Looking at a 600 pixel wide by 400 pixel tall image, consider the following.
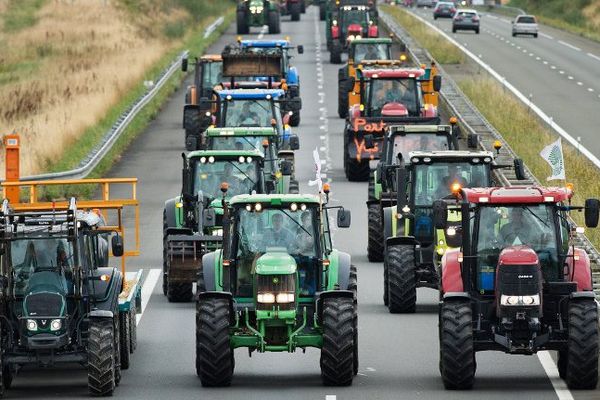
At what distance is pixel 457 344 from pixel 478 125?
29215 millimetres

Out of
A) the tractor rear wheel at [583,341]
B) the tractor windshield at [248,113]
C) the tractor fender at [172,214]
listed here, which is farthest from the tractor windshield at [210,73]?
the tractor rear wheel at [583,341]

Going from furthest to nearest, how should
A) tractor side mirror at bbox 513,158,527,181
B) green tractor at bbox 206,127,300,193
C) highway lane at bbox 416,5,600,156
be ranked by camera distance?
highway lane at bbox 416,5,600,156 < green tractor at bbox 206,127,300,193 < tractor side mirror at bbox 513,158,527,181

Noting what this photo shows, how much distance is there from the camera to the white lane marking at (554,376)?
20594 mm

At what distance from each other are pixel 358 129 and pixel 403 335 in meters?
18.4

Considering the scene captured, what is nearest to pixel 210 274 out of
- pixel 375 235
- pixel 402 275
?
pixel 402 275

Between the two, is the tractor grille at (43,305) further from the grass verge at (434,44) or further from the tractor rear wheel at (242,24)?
the tractor rear wheel at (242,24)

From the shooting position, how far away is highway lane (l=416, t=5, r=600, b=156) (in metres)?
59.0

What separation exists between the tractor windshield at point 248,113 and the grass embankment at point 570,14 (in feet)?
199

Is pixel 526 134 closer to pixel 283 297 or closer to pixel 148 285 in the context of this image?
pixel 148 285

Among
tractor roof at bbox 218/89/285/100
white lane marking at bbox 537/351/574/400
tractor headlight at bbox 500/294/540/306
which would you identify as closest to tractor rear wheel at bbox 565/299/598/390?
white lane marking at bbox 537/351/574/400

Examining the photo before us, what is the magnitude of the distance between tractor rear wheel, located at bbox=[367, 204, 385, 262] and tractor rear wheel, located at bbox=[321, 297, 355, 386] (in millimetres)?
10270

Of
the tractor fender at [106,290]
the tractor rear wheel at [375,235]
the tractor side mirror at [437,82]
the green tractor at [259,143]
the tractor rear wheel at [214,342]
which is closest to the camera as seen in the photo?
the tractor rear wheel at [214,342]

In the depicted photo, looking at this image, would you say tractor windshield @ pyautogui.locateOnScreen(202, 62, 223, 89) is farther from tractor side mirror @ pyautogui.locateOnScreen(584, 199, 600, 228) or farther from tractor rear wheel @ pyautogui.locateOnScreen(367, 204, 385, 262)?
tractor side mirror @ pyautogui.locateOnScreen(584, 199, 600, 228)

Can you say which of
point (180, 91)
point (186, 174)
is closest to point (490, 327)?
point (186, 174)
